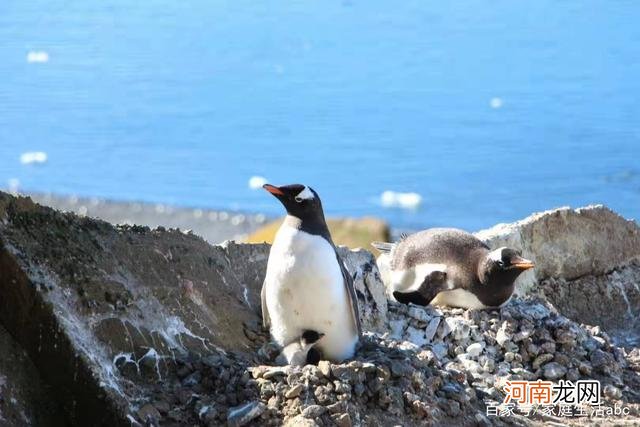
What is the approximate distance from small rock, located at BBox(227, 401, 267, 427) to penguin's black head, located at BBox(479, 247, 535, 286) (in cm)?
169

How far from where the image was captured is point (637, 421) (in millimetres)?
3854

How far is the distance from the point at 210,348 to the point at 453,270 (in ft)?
4.94

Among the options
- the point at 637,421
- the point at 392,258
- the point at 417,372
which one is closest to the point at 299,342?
the point at 417,372

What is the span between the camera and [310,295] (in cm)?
358

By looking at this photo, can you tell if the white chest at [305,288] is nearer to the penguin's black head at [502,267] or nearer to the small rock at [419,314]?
the small rock at [419,314]

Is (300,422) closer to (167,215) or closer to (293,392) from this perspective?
(293,392)

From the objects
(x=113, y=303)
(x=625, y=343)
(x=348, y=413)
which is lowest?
(x=625, y=343)

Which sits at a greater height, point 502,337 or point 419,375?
point 419,375

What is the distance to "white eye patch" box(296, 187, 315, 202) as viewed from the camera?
3.66m

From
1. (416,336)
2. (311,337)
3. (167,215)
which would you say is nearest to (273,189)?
(311,337)

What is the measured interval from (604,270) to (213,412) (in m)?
2.81

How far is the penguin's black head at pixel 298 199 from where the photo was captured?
3662 millimetres

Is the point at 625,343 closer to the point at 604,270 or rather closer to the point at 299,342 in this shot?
the point at 604,270

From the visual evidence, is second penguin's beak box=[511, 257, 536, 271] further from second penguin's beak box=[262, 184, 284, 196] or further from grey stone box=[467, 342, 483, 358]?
second penguin's beak box=[262, 184, 284, 196]
